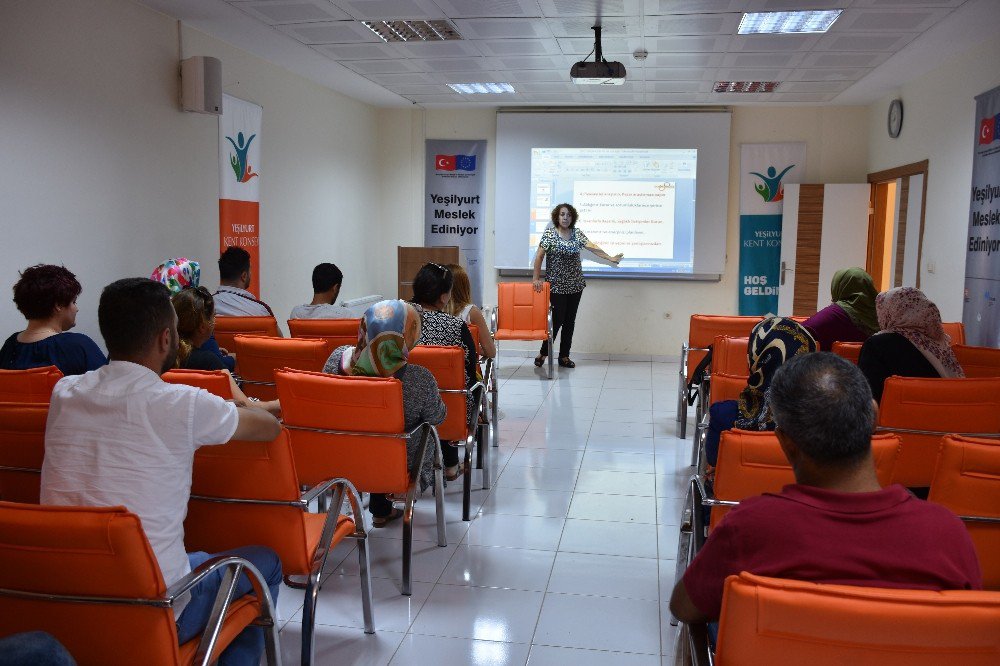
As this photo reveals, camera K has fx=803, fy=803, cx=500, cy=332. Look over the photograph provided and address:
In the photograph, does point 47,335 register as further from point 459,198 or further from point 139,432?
point 459,198

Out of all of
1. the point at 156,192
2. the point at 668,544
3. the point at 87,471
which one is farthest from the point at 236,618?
the point at 156,192

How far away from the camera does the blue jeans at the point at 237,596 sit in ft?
6.04

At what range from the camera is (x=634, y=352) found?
30.9 ft

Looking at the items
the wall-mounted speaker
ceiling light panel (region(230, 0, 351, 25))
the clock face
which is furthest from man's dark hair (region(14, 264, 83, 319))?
the clock face

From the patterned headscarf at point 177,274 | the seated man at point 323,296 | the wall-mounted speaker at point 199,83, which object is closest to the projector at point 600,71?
the seated man at point 323,296

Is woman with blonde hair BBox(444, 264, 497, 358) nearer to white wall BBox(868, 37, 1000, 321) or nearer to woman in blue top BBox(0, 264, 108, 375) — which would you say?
woman in blue top BBox(0, 264, 108, 375)

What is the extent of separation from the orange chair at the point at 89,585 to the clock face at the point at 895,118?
7.70 meters

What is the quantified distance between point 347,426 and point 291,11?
3.41 metres

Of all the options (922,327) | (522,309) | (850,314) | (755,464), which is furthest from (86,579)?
(522,309)

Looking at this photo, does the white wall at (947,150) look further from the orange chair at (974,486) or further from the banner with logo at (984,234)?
the orange chair at (974,486)

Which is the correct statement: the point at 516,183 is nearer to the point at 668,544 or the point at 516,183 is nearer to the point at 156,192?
the point at 156,192

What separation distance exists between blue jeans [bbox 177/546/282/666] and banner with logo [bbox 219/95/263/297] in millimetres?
4570

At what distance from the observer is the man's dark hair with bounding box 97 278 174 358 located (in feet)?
6.20

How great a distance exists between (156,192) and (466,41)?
249 cm
